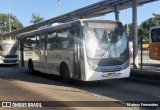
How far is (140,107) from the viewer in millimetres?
10711

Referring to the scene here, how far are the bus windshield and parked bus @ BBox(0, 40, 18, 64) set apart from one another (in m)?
20.0

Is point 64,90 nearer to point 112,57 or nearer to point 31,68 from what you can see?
point 112,57

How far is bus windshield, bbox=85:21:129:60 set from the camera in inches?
627

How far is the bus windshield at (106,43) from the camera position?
15930mm

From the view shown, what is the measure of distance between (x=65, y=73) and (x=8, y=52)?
61.5 feet

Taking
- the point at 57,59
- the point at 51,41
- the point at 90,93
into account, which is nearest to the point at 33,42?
the point at 51,41

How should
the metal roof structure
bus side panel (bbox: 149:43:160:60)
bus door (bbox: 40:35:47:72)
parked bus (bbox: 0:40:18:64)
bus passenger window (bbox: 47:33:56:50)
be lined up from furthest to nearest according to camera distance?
parked bus (bbox: 0:40:18:64) → bus side panel (bbox: 149:43:160:60) → the metal roof structure → bus door (bbox: 40:35:47:72) → bus passenger window (bbox: 47:33:56:50)

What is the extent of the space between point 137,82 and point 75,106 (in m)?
6.72

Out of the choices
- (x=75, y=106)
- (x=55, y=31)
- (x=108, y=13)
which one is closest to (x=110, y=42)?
(x=55, y=31)

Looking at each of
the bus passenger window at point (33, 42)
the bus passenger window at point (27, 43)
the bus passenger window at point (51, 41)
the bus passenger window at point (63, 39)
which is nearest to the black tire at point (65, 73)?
the bus passenger window at point (63, 39)

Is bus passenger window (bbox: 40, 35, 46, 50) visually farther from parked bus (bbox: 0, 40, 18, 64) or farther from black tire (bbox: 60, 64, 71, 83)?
parked bus (bbox: 0, 40, 18, 64)

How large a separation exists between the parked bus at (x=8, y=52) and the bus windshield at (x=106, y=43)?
20.0 meters

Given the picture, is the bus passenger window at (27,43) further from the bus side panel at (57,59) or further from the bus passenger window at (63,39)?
the bus passenger window at (63,39)

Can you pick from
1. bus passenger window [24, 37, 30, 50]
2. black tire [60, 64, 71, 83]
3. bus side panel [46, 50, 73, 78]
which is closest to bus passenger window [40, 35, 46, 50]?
bus side panel [46, 50, 73, 78]
